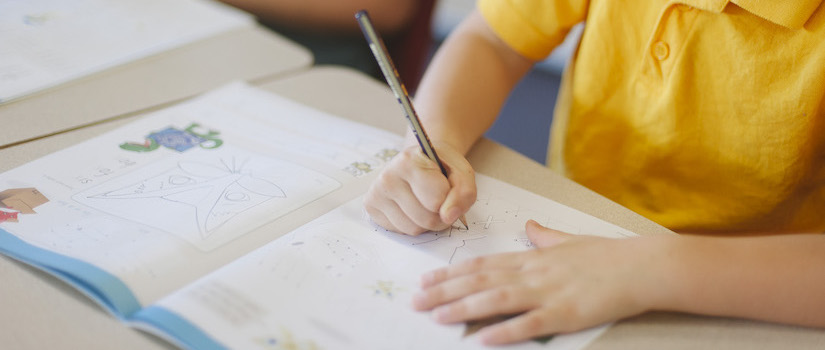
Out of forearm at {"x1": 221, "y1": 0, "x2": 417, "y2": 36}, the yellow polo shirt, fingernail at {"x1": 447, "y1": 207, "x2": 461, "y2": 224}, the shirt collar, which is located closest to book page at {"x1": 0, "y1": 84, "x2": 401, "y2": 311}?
fingernail at {"x1": 447, "y1": 207, "x2": 461, "y2": 224}

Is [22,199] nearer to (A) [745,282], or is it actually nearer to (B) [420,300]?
(B) [420,300]

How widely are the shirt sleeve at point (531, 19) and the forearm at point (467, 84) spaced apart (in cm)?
2

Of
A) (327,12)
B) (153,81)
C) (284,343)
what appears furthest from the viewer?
(327,12)

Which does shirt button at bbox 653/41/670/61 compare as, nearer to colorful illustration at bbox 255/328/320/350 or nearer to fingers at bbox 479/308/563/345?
fingers at bbox 479/308/563/345

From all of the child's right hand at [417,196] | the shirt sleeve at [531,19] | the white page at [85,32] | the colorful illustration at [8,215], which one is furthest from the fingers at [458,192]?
the white page at [85,32]

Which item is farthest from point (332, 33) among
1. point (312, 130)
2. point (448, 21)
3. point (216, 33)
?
point (448, 21)

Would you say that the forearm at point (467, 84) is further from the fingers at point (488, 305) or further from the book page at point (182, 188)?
the fingers at point (488, 305)

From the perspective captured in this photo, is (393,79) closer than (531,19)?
Yes

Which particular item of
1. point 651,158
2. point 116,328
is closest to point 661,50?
point 651,158

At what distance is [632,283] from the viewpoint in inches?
16.1

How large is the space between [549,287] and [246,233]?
0.22 m

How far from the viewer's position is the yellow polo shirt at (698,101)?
571 millimetres

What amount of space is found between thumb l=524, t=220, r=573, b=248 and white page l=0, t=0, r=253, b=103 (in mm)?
544

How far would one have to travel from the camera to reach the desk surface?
63cm
